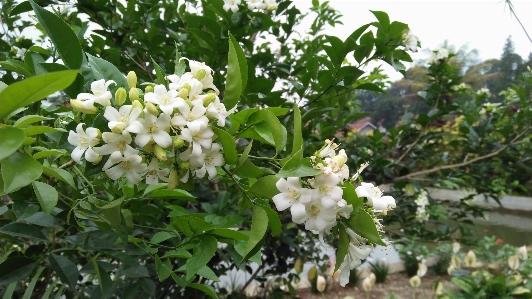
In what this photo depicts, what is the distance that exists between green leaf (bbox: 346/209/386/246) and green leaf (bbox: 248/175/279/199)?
9 centimetres

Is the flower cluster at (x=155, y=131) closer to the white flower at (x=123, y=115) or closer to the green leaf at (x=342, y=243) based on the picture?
the white flower at (x=123, y=115)

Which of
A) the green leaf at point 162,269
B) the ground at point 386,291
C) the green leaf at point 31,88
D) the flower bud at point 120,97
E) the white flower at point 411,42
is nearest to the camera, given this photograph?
the green leaf at point 31,88

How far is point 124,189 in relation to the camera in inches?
22.5

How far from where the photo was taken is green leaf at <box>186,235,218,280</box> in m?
0.50

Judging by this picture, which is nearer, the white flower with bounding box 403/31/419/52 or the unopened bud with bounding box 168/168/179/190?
the unopened bud with bounding box 168/168/179/190

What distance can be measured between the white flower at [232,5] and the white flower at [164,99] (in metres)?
0.60

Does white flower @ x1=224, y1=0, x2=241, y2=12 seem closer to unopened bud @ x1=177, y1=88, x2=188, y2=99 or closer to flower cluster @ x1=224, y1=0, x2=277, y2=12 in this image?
flower cluster @ x1=224, y1=0, x2=277, y2=12

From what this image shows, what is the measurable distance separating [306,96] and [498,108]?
146 centimetres

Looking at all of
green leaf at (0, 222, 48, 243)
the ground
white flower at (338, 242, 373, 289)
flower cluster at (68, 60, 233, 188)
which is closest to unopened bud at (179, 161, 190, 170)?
flower cluster at (68, 60, 233, 188)

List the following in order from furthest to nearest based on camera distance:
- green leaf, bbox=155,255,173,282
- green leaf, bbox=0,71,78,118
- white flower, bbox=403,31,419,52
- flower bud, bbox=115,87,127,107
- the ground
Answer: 1. the ground
2. white flower, bbox=403,31,419,52
3. green leaf, bbox=155,255,173,282
4. flower bud, bbox=115,87,127,107
5. green leaf, bbox=0,71,78,118

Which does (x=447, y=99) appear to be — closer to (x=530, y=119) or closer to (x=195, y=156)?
(x=530, y=119)

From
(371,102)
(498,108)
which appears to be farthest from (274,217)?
(371,102)

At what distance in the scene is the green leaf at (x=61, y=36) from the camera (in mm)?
449

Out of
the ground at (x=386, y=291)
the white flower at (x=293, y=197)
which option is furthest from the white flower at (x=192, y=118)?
the ground at (x=386, y=291)
